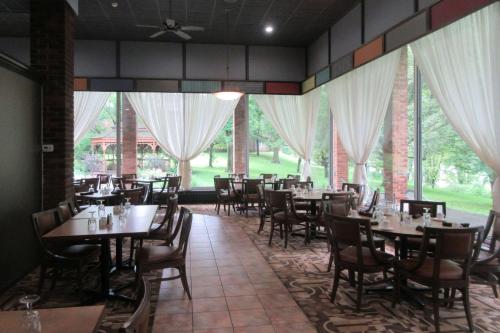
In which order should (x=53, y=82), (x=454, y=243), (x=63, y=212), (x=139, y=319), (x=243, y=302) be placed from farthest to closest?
(x=53, y=82) < (x=63, y=212) < (x=243, y=302) < (x=454, y=243) < (x=139, y=319)

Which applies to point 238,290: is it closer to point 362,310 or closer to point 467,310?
point 362,310

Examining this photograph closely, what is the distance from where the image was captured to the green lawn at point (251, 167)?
34.9ft

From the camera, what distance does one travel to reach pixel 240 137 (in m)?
10.7

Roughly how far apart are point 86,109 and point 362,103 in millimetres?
6744

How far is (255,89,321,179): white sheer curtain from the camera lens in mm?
10258

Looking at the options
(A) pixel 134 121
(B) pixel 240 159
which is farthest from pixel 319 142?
(A) pixel 134 121

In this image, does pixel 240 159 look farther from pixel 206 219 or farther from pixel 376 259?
pixel 376 259

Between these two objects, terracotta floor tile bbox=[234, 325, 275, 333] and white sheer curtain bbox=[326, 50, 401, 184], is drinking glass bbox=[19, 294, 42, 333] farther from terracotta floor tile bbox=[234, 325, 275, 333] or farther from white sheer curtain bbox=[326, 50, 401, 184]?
white sheer curtain bbox=[326, 50, 401, 184]

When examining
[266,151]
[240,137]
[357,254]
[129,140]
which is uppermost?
[240,137]

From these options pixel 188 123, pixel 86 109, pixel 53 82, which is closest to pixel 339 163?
pixel 188 123

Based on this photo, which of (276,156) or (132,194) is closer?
(132,194)

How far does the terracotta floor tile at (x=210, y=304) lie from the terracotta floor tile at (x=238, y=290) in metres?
0.17

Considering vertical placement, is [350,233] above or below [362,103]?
below

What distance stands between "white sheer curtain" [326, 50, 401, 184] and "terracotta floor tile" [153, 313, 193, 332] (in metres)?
4.89
